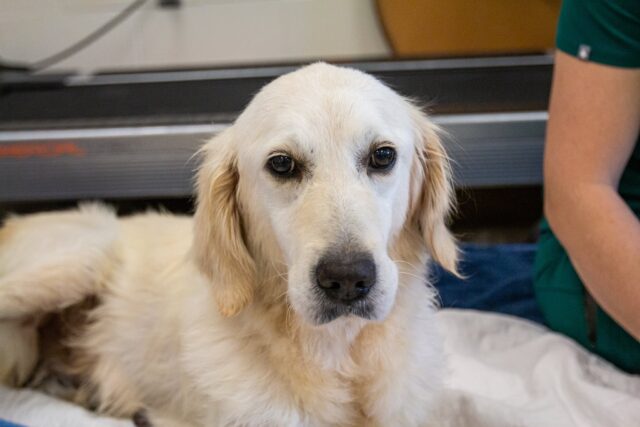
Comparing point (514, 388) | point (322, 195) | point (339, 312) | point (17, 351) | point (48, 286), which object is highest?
point (322, 195)

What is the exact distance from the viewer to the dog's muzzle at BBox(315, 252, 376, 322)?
2.90ft

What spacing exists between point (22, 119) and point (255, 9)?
3.96 feet

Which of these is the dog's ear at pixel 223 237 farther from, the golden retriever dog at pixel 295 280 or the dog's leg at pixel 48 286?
the dog's leg at pixel 48 286

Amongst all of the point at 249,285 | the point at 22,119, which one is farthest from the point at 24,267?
the point at 22,119

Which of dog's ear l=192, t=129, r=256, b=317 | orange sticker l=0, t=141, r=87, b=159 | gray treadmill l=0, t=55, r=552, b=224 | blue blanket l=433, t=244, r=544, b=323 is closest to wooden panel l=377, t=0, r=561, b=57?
gray treadmill l=0, t=55, r=552, b=224

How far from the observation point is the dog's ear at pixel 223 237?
107cm

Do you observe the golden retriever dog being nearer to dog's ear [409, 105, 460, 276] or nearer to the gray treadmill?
dog's ear [409, 105, 460, 276]

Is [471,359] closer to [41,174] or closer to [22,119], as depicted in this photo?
[41,174]

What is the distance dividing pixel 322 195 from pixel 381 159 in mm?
123

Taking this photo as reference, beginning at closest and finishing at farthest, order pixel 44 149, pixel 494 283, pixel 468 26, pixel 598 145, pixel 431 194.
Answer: pixel 431 194, pixel 598 145, pixel 494 283, pixel 44 149, pixel 468 26

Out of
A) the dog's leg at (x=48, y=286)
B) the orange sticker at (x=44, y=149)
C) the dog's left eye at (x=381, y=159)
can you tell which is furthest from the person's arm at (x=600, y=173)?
the orange sticker at (x=44, y=149)

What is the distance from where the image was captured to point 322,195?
0.95 metres

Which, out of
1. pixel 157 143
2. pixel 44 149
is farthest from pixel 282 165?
pixel 44 149

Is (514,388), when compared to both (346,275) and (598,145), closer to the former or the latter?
(598,145)
